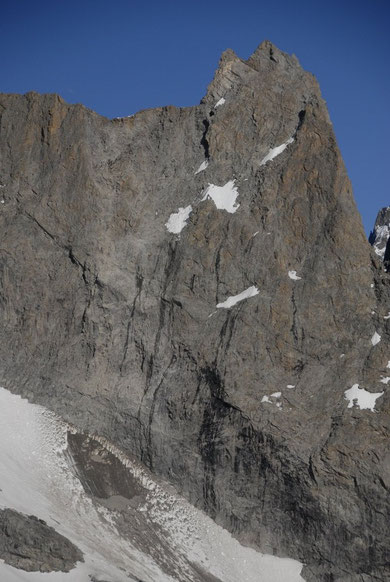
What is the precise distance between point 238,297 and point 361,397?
28.3ft

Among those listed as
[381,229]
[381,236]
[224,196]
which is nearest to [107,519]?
[224,196]

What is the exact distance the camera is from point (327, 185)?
39781 millimetres

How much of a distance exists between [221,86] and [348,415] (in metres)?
23.1

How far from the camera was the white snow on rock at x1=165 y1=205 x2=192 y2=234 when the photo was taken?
42281 millimetres

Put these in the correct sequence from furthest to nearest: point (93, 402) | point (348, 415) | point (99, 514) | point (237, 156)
→ 1. point (237, 156)
2. point (93, 402)
3. point (348, 415)
4. point (99, 514)

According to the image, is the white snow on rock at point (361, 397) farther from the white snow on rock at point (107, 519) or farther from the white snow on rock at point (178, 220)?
the white snow on rock at point (178, 220)

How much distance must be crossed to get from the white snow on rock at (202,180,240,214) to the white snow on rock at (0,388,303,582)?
15207 millimetres

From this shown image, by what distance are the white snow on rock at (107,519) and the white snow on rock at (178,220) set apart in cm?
1299

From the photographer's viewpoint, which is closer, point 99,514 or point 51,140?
point 99,514

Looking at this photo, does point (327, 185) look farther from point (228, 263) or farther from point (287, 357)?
point (287, 357)

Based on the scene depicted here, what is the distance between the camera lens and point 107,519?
32.4m

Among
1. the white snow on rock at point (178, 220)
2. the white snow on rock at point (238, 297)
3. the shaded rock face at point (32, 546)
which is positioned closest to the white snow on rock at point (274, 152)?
the white snow on rock at point (178, 220)

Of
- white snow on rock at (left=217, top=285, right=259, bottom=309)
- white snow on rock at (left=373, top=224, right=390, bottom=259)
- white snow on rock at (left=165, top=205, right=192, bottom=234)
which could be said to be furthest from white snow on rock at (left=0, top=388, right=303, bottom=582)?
white snow on rock at (left=373, top=224, right=390, bottom=259)

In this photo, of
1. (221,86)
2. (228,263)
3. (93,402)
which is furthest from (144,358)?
(221,86)
